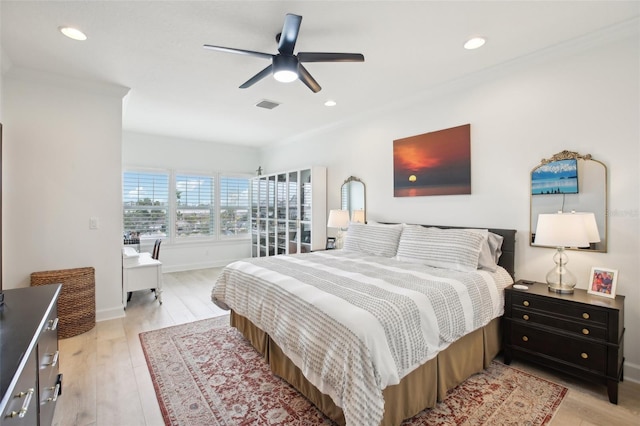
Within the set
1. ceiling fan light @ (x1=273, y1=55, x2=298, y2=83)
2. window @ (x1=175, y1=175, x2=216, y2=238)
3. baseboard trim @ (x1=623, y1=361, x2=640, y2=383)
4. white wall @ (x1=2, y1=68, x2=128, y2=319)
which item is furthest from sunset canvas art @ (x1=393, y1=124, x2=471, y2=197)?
window @ (x1=175, y1=175, x2=216, y2=238)

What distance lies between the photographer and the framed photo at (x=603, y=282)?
2227 millimetres

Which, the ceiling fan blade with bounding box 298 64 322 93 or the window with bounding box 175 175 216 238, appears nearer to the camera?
the ceiling fan blade with bounding box 298 64 322 93

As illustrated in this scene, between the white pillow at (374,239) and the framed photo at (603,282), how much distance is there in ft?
5.21

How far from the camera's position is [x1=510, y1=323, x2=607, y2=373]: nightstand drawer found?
6.81 feet

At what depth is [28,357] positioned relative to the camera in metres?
1.16

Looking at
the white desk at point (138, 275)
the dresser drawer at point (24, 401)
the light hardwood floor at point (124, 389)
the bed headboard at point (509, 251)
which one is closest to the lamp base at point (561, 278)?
the bed headboard at point (509, 251)

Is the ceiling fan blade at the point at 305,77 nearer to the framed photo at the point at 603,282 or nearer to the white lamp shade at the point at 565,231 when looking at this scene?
the white lamp shade at the point at 565,231

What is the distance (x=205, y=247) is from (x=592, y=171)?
20.3 ft

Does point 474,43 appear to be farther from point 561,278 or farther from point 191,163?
point 191,163

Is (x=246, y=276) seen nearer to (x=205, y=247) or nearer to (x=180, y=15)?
(x=180, y=15)

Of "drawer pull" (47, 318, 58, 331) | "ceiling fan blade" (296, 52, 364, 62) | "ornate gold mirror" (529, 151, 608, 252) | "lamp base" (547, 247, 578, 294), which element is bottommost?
"drawer pull" (47, 318, 58, 331)

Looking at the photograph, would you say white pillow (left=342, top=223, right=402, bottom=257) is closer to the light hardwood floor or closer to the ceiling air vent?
the light hardwood floor

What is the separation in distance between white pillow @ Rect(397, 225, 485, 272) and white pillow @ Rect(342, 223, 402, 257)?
177mm

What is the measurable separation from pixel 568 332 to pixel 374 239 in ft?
5.98
